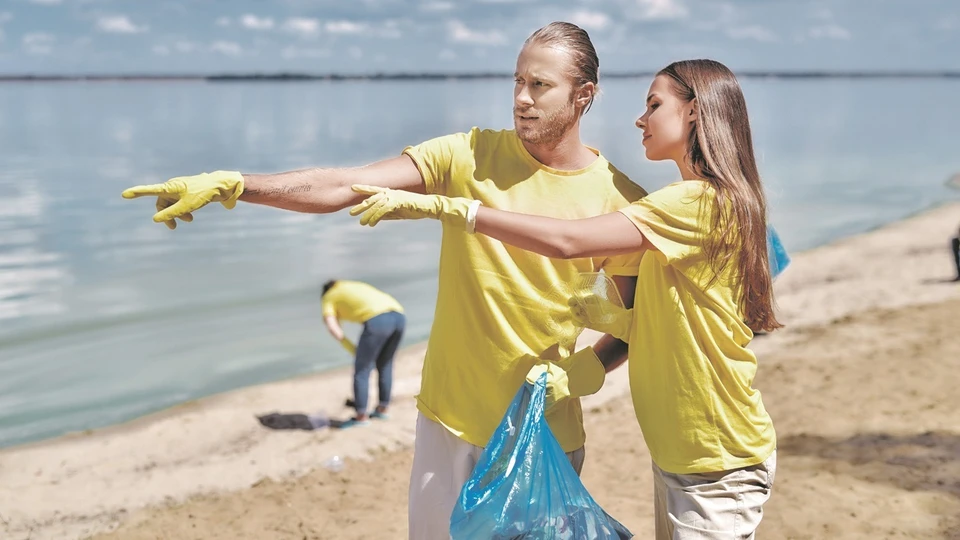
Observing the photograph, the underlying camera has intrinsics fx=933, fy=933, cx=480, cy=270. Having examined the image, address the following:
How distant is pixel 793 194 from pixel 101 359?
21.0 meters

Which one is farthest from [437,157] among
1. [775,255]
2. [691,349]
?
[775,255]

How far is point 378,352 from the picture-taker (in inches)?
290

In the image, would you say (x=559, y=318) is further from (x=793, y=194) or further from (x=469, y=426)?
(x=793, y=194)

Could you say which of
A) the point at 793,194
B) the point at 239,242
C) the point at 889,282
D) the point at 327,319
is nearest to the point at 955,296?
the point at 889,282

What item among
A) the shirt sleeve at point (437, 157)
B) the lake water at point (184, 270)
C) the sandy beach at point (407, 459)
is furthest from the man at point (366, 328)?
the shirt sleeve at point (437, 157)

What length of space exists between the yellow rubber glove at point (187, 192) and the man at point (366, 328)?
187 inches

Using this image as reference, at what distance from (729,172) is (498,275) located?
734mm

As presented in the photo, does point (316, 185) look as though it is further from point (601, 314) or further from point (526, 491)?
point (526, 491)

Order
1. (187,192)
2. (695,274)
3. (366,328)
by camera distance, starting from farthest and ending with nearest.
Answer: (366,328) < (695,274) < (187,192)

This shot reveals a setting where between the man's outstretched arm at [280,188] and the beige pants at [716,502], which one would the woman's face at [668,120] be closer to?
the man's outstretched arm at [280,188]

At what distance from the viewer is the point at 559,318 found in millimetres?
2830

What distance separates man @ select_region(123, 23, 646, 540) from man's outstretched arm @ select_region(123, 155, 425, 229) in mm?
11

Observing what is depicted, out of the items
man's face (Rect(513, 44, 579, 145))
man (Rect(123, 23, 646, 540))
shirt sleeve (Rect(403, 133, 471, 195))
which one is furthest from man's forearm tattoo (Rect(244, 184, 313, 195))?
man's face (Rect(513, 44, 579, 145))

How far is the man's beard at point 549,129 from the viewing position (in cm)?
279
